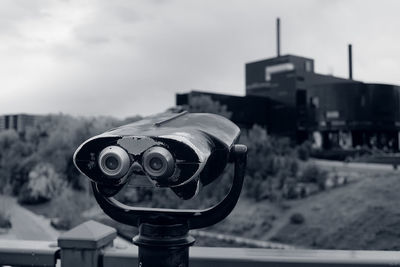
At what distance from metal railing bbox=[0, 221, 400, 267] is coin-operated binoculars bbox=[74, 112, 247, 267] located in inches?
8.2

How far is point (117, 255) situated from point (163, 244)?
34 cm

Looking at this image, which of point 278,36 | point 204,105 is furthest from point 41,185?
point 278,36

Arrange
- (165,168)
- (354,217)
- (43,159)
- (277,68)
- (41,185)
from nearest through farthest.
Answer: (165,168) → (354,217) → (41,185) → (43,159) → (277,68)

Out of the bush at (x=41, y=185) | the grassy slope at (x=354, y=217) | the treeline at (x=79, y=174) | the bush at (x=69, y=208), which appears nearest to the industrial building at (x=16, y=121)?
the treeline at (x=79, y=174)

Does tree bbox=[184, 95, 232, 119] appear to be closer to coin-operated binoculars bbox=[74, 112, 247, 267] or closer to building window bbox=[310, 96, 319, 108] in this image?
building window bbox=[310, 96, 319, 108]

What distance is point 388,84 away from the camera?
27797 millimetres

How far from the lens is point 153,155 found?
4.44 ft

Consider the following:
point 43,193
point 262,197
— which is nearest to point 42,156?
point 43,193

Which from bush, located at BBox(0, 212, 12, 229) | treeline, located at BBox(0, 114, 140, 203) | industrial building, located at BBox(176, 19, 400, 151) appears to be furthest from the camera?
industrial building, located at BBox(176, 19, 400, 151)

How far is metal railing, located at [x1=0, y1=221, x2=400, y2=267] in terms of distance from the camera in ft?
5.43

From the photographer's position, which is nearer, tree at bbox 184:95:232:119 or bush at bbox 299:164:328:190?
bush at bbox 299:164:328:190

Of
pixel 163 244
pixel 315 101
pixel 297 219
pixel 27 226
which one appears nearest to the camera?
pixel 163 244

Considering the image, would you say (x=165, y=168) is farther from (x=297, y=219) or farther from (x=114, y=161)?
(x=297, y=219)

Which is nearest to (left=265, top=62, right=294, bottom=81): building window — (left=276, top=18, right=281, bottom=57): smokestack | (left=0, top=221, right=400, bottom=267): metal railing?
(left=276, top=18, right=281, bottom=57): smokestack
